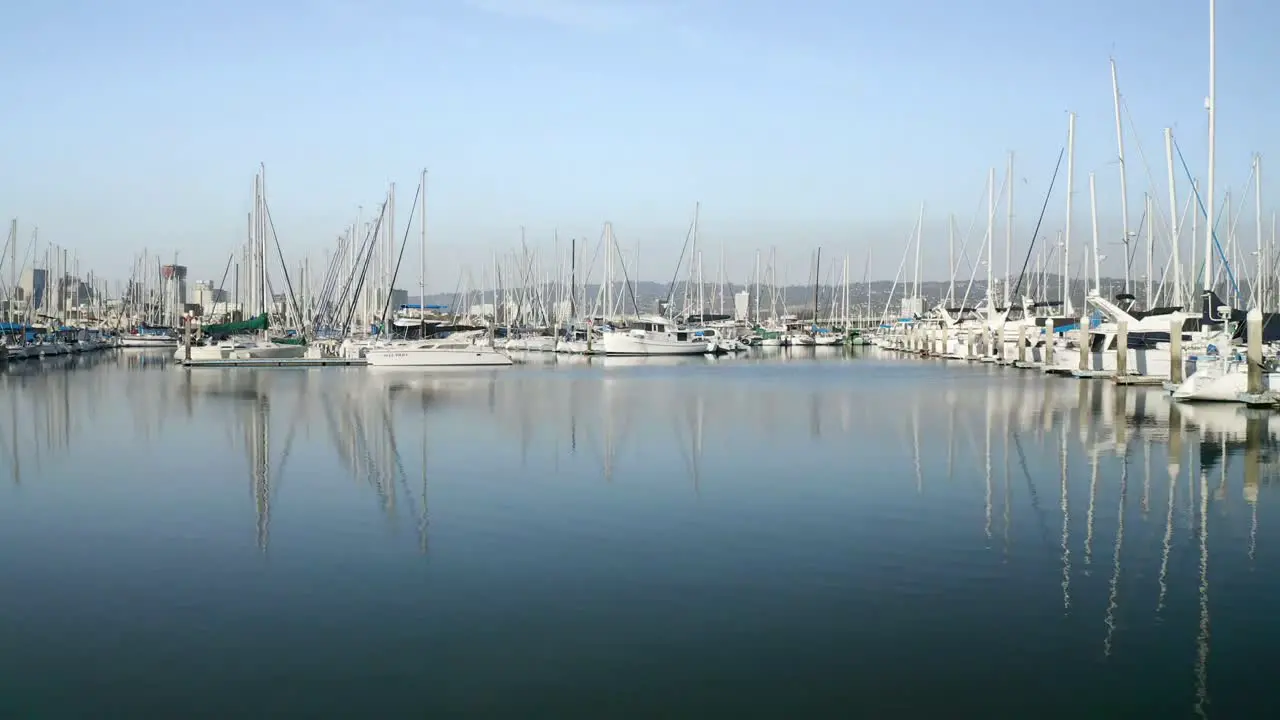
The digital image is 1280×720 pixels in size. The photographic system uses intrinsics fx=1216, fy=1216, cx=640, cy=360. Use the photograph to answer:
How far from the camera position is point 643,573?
1225 cm

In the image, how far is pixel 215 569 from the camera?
41.3ft

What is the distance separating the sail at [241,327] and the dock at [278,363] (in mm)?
10204

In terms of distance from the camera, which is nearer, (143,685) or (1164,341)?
(143,685)

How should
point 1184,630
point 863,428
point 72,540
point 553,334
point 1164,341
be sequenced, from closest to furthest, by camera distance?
point 1184,630 → point 72,540 → point 863,428 → point 1164,341 → point 553,334

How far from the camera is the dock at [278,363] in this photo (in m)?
62.4

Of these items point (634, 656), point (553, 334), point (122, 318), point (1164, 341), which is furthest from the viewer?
point (122, 318)

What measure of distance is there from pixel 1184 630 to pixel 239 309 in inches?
4465

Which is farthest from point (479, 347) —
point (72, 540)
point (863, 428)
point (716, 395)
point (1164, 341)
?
point (72, 540)

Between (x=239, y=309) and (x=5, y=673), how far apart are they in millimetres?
111304

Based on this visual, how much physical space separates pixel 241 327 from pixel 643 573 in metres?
70.2

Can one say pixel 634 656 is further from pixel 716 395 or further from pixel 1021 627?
pixel 716 395

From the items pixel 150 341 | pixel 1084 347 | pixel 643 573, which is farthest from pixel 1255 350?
pixel 150 341

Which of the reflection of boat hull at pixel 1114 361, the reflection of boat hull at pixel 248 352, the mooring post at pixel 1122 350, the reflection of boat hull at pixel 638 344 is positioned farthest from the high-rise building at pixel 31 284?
the mooring post at pixel 1122 350

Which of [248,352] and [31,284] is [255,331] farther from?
[31,284]
